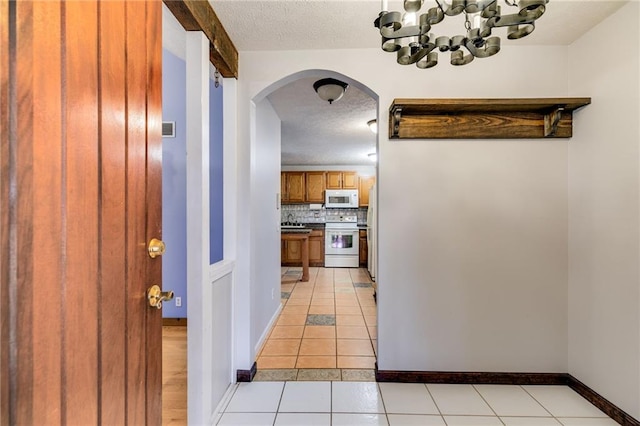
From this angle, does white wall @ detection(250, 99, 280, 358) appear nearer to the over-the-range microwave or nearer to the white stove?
the white stove

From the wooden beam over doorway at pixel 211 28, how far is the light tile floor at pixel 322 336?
2.15 m

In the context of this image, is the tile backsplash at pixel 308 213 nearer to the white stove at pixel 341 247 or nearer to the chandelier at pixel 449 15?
the white stove at pixel 341 247

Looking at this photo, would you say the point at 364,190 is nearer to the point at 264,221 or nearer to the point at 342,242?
the point at 342,242

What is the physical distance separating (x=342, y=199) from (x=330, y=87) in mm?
4337

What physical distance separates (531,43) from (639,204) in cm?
120

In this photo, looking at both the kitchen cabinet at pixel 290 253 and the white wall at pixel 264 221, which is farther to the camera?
the kitchen cabinet at pixel 290 253

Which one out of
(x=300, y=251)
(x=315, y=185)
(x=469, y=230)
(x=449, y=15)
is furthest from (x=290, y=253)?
(x=449, y=15)

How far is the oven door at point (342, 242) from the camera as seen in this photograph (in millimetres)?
6590

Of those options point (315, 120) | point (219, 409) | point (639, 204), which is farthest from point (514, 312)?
point (315, 120)

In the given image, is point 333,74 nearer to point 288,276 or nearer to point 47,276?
→ point 47,276

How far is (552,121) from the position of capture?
203 cm

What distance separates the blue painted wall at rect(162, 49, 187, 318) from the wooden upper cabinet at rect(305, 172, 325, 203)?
13.3ft

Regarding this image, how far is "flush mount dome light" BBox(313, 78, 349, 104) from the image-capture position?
2516 millimetres

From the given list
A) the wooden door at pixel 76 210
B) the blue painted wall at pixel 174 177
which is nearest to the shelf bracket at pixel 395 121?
the wooden door at pixel 76 210
